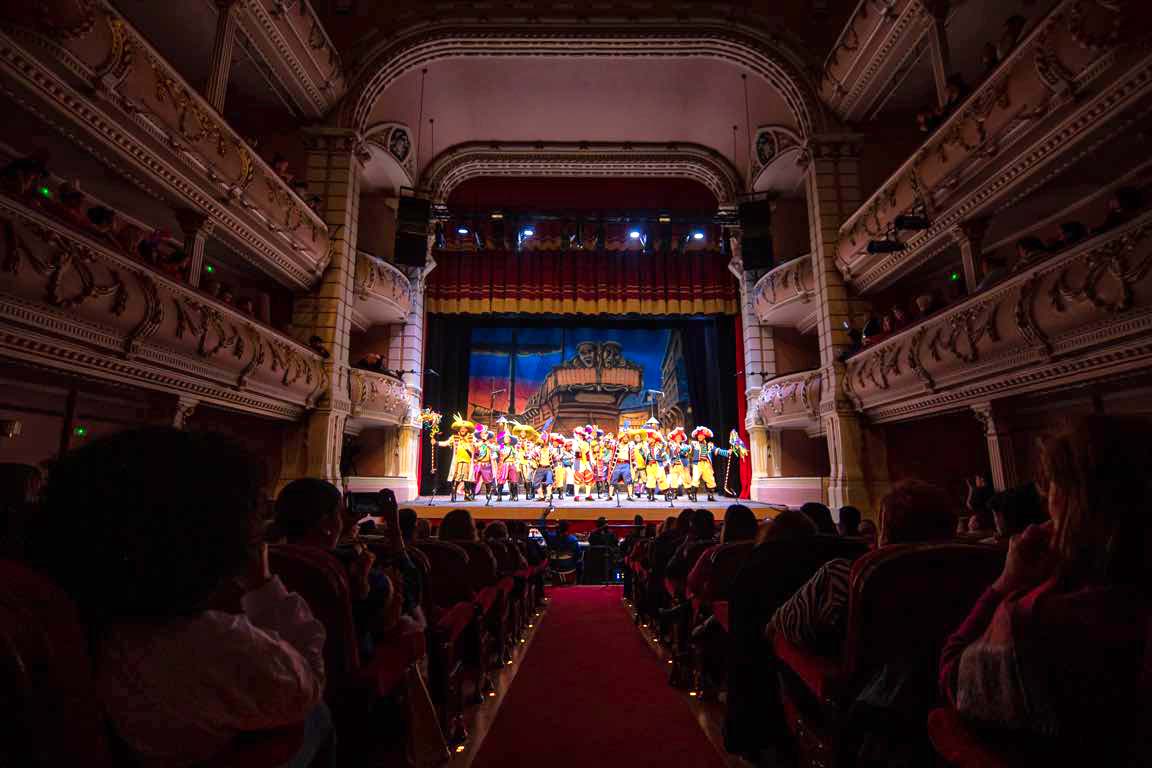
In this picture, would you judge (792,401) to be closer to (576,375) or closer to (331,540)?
(576,375)

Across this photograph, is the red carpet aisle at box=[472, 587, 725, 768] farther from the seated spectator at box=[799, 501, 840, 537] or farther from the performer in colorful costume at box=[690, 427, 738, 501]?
the performer in colorful costume at box=[690, 427, 738, 501]

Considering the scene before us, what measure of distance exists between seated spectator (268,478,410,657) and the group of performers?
9.46m

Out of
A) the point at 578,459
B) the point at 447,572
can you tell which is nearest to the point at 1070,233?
the point at 447,572

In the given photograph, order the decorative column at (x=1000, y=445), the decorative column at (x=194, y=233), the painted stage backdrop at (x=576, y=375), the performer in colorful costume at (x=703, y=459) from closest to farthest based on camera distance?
the decorative column at (x=1000, y=445), the decorative column at (x=194, y=233), the performer in colorful costume at (x=703, y=459), the painted stage backdrop at (x=576, y=375)

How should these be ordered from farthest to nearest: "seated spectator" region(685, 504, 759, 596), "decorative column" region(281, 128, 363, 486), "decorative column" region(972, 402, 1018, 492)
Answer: "decorative column" region(281, 128, 363, 486) < "decorative column" region(972, 402, 1018, 492) < "seated spectator" region(685, 504, 759, 596)

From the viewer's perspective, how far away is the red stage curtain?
14.2 meters

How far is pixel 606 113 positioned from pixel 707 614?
12146 millimetres

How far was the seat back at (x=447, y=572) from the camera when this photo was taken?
291 cm

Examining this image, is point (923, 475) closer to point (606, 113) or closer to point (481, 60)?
point (606, 113)

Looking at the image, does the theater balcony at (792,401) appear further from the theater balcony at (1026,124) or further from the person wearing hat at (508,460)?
the person wearing hat at (508,460)

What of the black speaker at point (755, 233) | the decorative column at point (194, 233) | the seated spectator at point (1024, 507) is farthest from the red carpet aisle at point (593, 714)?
the black speaker at point (755, 233)

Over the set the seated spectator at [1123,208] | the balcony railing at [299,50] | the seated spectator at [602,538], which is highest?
the balcony railing at [299,50]

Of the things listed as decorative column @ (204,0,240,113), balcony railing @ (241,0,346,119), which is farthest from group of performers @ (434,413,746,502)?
decorative column @ (204,0,240,113)

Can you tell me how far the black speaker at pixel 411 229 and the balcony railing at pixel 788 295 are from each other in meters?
7.32
